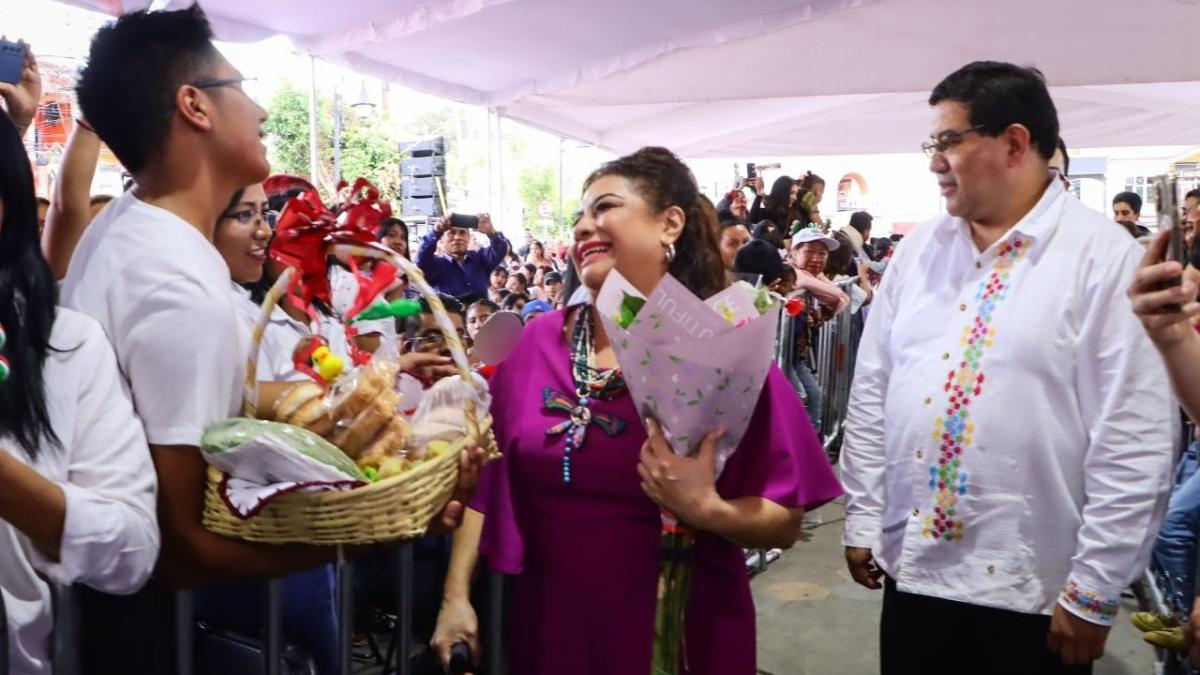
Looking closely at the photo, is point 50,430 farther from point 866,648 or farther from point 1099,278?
point 866,648

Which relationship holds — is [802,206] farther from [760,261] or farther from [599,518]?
[599,518]

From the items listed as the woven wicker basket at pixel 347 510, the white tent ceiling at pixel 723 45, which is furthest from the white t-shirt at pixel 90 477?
the white tent ceiling at pixel 723 45

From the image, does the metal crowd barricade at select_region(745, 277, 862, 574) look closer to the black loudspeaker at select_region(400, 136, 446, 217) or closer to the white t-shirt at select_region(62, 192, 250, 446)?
the white t-shirt at select_region(62, 192, 250, 446)

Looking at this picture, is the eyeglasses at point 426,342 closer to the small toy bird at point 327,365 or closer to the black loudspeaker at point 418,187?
the small toy bird at point 327,365

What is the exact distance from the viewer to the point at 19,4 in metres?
4.82

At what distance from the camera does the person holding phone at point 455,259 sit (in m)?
6.23

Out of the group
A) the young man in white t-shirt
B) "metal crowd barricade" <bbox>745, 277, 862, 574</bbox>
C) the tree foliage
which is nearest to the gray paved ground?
"metal crowd barricade" <bbox>745, 277, 862, 574</bbox>

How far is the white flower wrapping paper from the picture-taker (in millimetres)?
1420

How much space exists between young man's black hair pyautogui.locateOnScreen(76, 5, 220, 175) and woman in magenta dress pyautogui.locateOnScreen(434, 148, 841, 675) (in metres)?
0.85

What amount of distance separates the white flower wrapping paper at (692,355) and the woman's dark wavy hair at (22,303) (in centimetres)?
84

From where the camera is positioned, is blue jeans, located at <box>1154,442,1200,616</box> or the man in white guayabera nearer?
the man in white guayabera

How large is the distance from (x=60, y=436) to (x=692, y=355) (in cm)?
95

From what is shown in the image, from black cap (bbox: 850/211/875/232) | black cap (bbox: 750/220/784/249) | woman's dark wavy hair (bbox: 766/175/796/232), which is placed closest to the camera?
black cap (bbox: 750/220/784/249)

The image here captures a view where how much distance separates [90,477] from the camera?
4.22 feet
